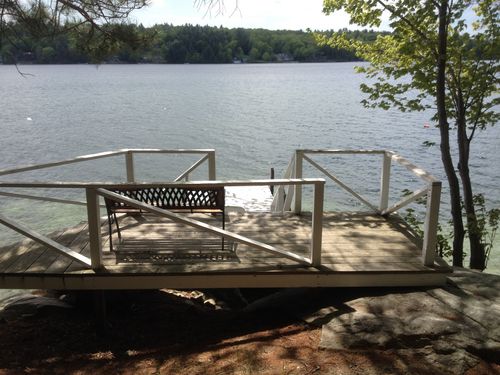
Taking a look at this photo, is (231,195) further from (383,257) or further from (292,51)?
(292,51)

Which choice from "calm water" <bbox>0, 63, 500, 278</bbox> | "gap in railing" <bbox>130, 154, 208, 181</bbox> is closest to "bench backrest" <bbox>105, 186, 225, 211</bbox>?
"calm water" <bbox>0, 63, 500, 278</bbox>

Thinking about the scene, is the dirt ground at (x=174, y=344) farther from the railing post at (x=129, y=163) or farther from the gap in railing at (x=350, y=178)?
the gap in railing at (x=350, y=178)

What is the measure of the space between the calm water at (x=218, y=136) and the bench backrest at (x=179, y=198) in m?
9.76

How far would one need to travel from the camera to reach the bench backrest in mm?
5762

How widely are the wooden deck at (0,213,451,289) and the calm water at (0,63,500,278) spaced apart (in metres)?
8.05

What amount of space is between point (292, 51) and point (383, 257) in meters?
135

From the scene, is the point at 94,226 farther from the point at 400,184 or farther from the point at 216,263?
the point at 400,184

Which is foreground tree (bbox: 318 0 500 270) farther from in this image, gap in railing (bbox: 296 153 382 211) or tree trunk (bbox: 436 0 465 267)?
gap in railing (bbox: 296 153 382 211)

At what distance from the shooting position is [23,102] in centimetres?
5309

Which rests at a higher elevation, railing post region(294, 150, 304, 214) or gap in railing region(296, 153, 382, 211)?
railing post region(294, 150, 304, 214)

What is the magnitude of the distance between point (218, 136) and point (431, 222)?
28.8m

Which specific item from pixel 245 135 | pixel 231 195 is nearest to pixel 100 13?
pixel 231 195

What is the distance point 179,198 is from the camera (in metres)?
5.88

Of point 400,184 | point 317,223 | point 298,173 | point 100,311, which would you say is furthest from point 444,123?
point 400,184
